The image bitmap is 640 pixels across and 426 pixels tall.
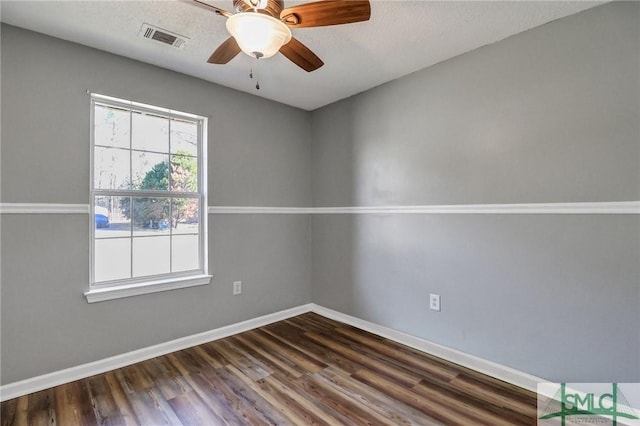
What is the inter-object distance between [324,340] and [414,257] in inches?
42.6

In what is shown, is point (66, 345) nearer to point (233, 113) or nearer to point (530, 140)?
point (233, 113)

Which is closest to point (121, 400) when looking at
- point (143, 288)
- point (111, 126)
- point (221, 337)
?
point (143, 288)

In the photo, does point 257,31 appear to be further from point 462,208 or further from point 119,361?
point 119,361

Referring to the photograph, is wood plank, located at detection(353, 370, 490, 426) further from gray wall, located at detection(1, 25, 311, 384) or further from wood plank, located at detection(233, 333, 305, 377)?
gray wall, located at detection(1, 25, 311, 384)

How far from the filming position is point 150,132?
8.26 feet

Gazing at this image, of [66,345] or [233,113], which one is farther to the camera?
[233,113]

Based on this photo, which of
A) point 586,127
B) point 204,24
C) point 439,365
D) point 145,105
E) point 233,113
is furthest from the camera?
point 233,113

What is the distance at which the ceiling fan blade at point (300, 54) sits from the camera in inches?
62.1

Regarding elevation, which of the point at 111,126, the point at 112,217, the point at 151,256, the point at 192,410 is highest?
the point at 111,126

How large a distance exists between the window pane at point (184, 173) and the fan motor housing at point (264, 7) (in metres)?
1.60

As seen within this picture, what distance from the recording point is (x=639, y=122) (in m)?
1.62

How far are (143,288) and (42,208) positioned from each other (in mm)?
845

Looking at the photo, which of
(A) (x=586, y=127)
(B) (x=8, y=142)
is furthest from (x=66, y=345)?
(A) (x=586, y=127)

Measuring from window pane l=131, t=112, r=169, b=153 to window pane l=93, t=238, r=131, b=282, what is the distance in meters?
0.76
